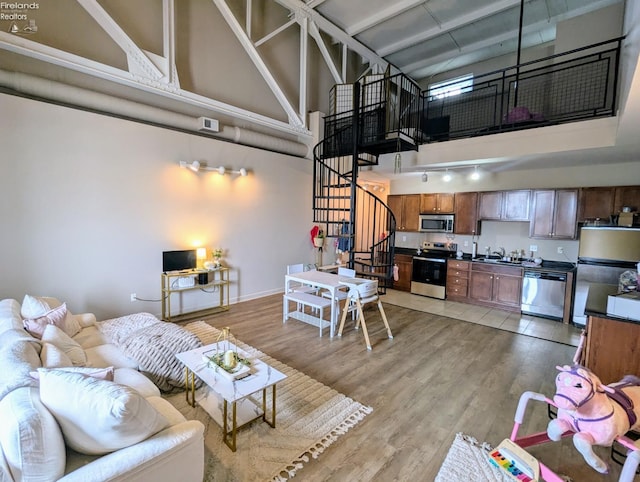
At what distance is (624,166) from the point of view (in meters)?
4.82

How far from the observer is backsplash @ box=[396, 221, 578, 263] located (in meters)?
5.39

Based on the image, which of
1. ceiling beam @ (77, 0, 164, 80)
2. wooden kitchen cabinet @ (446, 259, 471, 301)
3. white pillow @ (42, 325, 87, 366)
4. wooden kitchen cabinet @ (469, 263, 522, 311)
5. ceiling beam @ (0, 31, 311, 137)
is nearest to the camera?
white pillow @ (42, 325, 87, 366)

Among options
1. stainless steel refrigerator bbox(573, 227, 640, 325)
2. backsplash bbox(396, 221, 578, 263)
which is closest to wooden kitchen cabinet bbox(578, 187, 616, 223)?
stainless steel refrigerator bbox(573, 227, 640, 325)

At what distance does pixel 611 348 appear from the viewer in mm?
2430

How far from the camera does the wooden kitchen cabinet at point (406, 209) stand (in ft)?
22.7

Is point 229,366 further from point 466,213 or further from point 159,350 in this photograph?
point 466,213

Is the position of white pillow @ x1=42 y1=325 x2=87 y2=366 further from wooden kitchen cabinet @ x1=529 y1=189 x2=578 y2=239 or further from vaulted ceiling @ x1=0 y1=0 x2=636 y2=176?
wooden kitchen cabinet @ x1=529 y1=189 x2=578 y2=239

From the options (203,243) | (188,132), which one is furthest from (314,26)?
(203,243)

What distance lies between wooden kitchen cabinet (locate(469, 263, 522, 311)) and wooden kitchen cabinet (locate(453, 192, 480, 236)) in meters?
0.80

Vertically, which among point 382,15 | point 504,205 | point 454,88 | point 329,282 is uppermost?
point 382,15

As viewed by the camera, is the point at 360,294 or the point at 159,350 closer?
the point at 159,350

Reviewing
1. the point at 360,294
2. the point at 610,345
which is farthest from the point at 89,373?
the point at 610,345

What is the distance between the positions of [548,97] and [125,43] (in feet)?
23.9
